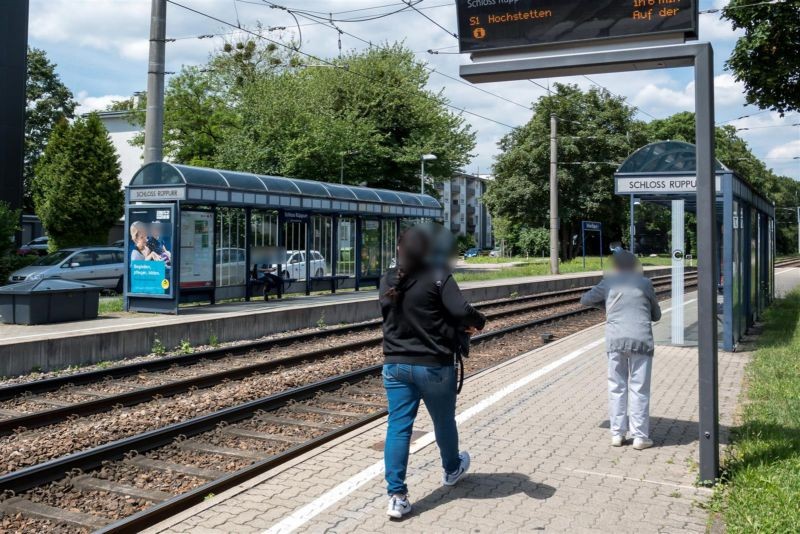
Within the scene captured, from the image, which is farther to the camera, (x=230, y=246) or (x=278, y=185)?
(x=278, y=185)

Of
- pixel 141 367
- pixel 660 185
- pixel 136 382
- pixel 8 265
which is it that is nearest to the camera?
pixel 136 382

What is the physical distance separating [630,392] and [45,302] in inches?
464

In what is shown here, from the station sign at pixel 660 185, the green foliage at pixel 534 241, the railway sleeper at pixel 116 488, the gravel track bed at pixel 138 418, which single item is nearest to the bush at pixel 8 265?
the gravel track bed at pixel 138 418

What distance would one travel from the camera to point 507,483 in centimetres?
555

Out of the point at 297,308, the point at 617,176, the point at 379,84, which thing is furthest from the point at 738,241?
the point at 379,84

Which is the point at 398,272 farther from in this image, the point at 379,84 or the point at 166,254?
the point at 379,84

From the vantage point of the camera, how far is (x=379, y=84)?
148 ft

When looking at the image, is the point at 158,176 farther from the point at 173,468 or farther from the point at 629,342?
the point at 629,342

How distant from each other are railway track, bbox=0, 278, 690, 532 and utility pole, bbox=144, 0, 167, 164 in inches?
390

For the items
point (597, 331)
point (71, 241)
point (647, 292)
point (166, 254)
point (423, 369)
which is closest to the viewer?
point (423, 369)

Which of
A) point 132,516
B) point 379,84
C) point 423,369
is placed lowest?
point 132,516

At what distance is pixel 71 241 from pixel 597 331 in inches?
1055

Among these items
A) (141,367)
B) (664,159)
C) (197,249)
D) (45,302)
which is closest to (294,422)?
(141,367)

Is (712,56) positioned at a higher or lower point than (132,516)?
higher
